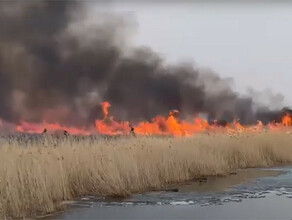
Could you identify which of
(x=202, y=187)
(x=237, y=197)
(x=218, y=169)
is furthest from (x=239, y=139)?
(x=237, y=197)

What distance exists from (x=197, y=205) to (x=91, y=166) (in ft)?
9.91

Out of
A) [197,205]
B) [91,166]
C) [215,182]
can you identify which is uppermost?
[91,166]

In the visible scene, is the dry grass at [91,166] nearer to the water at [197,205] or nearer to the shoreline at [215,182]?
the shoreline at [215,182]

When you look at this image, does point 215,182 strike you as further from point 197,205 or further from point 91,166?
point 197,205

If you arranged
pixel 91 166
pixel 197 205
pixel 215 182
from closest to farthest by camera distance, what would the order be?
pixel 197 205, pixel 91 166, pixel 215 182

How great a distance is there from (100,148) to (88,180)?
89.8 inches

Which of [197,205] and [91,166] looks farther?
[91,166]

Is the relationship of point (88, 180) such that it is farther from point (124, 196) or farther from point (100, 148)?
point (100, 148)

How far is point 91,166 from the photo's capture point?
1156 centimetres

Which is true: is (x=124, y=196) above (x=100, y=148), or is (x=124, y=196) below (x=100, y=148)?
below

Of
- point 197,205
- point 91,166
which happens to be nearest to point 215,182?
point 91,166

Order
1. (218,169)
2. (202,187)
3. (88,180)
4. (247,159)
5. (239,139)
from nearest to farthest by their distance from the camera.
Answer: (88,180) → (202,187) → (218,169) → (247,159) → (239,139)

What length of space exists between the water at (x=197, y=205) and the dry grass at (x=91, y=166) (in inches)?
22.6

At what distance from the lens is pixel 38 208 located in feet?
30.0
